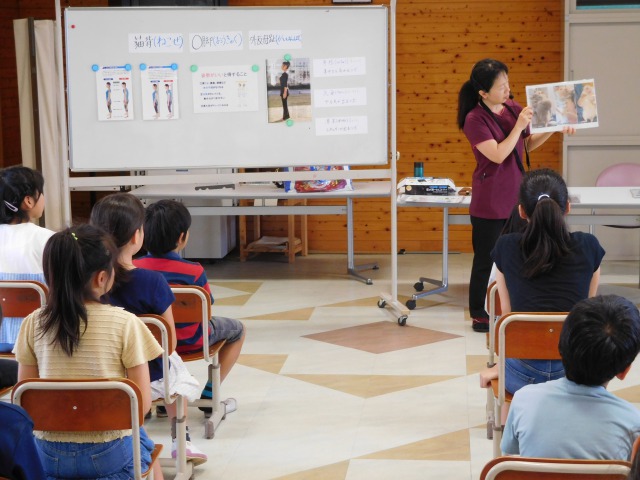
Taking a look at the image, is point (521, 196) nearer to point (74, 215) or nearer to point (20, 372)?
point (20, 372)

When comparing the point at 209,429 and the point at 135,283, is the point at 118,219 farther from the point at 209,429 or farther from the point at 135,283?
the point at 209,429

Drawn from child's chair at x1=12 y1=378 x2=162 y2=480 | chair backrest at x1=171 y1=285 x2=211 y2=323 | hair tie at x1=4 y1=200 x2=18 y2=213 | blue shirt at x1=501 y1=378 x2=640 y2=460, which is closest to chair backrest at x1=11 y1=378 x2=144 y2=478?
child's chair at x1=12 y1=378 x2=162 y2=480

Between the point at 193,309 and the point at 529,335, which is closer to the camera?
the point at 529,335

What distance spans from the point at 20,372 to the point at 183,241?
1.16 m

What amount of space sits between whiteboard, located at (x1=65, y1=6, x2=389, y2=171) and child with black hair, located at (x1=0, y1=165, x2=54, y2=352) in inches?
A: 65.6

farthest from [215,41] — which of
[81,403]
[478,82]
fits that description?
[81,403]

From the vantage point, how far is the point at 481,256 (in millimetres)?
5301

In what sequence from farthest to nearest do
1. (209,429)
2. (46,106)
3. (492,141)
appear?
(46,106) → (492,141) → (209,429)

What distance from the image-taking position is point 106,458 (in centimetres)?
243

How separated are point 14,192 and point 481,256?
269 centimetres

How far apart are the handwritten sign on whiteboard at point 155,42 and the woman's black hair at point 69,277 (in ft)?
9.86

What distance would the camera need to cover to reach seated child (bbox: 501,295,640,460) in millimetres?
2018

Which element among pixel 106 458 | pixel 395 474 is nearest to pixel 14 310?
pixel 106 458

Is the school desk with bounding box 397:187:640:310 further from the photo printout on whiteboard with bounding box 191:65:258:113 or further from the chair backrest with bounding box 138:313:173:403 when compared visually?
the chair backrest with bounding box 138:313:173:403
